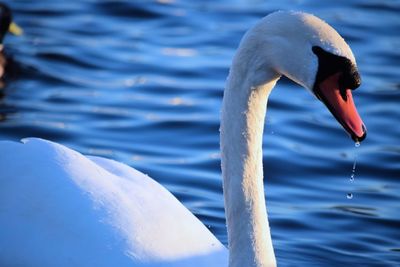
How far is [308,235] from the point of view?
761cm

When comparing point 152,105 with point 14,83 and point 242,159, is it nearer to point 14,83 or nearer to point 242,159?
point 14,83

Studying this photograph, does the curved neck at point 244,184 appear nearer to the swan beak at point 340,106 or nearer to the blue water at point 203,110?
the swan beak at point 340,106

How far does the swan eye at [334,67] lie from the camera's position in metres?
4.57

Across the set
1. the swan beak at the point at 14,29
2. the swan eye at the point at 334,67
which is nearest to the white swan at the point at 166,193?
the swan eye at the point at 334,67

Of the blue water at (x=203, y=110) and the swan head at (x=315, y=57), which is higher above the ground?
the swan head at (x=315, y=57)

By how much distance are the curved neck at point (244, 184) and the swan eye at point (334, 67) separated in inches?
18.5

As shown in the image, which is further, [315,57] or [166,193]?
[166,193]

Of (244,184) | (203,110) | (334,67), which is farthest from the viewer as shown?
(203,110)

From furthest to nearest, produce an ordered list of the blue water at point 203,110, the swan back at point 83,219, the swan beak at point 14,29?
1. the swan beak at point 14,29
2. the blue water at point 203,110
3. the swan back at point 83,219

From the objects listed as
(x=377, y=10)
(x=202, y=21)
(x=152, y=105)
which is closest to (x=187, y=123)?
(x=152, y=105)

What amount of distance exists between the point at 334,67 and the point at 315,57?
99mm

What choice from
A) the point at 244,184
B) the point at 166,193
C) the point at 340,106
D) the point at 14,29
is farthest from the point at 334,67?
the point at 14,29

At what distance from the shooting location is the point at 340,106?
4715mm

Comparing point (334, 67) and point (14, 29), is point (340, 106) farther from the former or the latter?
point (14, 29)
